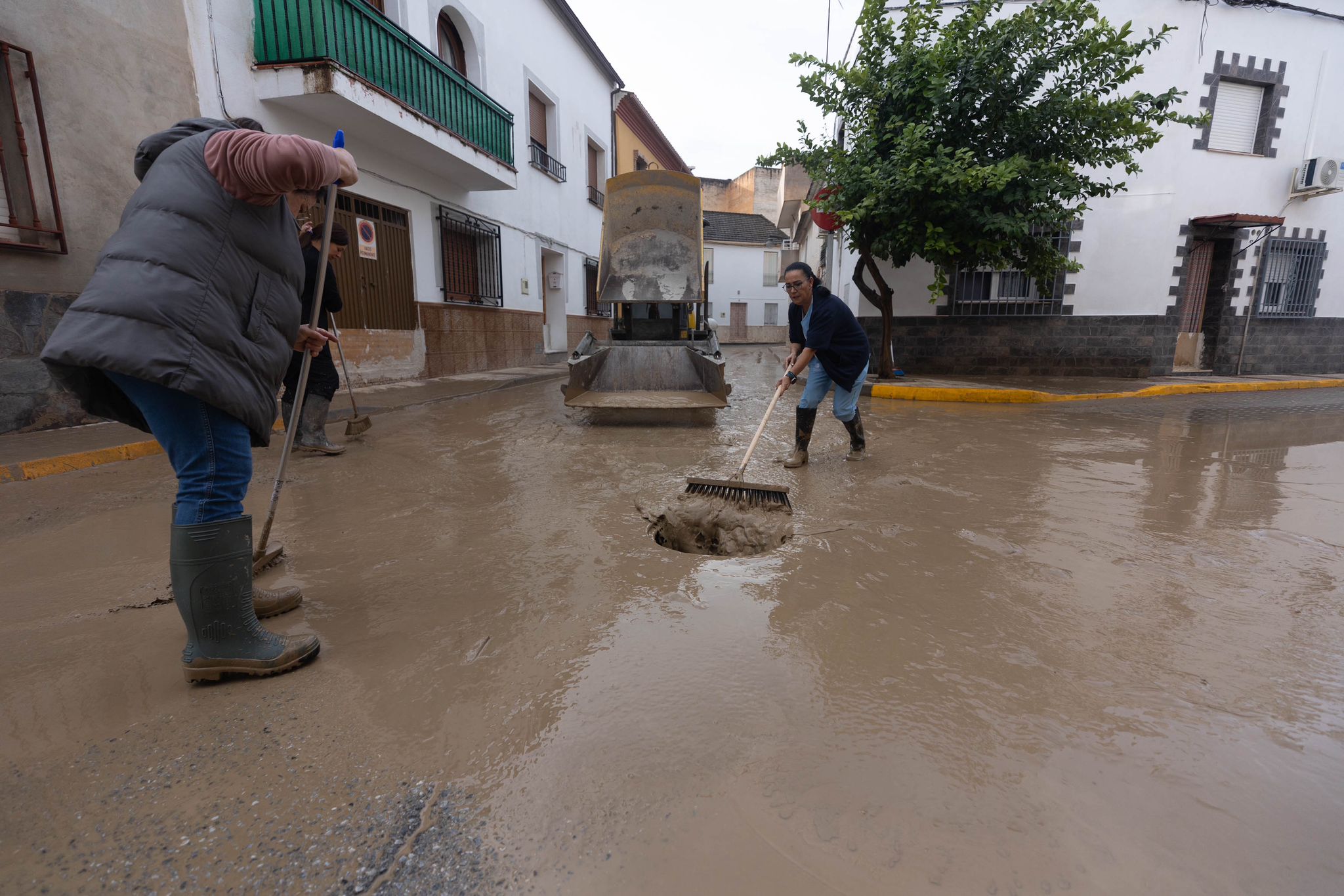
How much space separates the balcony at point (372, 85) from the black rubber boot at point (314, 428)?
3.68 metres

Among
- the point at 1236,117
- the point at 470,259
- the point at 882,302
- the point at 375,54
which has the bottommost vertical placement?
the point at 882,302

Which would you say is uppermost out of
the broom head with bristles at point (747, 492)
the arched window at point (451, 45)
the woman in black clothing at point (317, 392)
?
the arched window at point (451, 45)

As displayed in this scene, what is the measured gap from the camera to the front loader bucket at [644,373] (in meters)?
5.79

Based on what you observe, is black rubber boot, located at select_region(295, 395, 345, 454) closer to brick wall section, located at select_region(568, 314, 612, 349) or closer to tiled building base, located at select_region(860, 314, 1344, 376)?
tiled building base, located at select_region(860, 314, 1344, 376)

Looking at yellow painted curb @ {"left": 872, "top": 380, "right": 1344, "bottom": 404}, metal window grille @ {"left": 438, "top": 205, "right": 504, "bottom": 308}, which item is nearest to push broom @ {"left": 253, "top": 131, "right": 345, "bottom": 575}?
yellow painted curb @ {"left": 872, "top": 380, "right": 1344, "bottom": 404}

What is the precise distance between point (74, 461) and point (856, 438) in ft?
16.9

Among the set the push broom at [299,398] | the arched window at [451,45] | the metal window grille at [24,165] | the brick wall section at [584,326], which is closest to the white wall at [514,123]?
the arched window at [451,45]

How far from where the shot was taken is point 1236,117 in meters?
10.4

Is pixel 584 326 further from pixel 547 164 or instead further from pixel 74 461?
pixel 74 461

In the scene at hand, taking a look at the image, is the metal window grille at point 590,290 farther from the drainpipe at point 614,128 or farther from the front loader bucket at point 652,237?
the front loader bucket at point 652,237

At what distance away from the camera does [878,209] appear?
779 centimetres

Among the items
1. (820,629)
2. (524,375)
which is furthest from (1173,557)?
(524,375)

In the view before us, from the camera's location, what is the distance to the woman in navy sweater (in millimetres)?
→ 4262

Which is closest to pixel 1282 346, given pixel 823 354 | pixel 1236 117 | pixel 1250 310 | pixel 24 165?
pixel 1250 310
